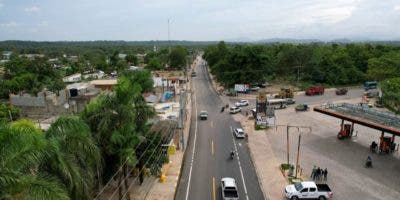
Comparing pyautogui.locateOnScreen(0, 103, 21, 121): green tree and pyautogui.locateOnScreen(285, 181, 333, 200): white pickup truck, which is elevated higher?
pyautogui.locateOnScreen(0, 103, 21, 121): green tree

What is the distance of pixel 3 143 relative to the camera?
30.1 feet

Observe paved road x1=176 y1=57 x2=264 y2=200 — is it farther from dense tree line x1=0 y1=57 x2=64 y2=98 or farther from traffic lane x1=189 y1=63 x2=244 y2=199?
dense tree line x1=0 y1=57 x2=64 y2=98

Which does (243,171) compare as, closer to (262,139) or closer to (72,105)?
(262,139)

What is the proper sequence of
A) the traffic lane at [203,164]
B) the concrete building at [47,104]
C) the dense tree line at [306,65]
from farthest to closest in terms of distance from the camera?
1. the dense tree line at [306,65]
2. the concrete building at [47,104]
3. the traffic lane at [203,164]

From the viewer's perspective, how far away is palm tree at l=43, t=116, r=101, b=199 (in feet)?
41.7

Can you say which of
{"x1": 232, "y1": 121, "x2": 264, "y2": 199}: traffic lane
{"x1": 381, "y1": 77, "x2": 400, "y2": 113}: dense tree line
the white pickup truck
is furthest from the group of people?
{"x1": 381, "y1": 77, "x2": 400, "y2": 113}: dense tree line

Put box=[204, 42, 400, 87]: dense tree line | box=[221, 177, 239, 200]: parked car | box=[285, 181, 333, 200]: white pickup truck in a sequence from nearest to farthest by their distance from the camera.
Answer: box=[221, 177, 239, 200]: parked car < box=[285, 181, 333, 200]: white pickup truck < box=[204, 42, 400, 87]: dense tree line

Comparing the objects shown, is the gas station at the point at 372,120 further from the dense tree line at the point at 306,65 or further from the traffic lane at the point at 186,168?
the dense tree line at the point at 306,65

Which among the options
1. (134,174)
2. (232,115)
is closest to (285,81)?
(232,115)

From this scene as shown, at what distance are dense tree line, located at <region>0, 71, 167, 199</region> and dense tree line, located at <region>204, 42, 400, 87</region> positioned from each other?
1982 inches

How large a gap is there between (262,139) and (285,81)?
50.9m

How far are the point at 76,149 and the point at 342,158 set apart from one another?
29.3 m

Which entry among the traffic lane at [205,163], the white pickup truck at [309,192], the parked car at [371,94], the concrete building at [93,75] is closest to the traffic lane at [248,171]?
the traffic lane at [205,163]

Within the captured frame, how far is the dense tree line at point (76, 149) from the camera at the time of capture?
29.4ft
